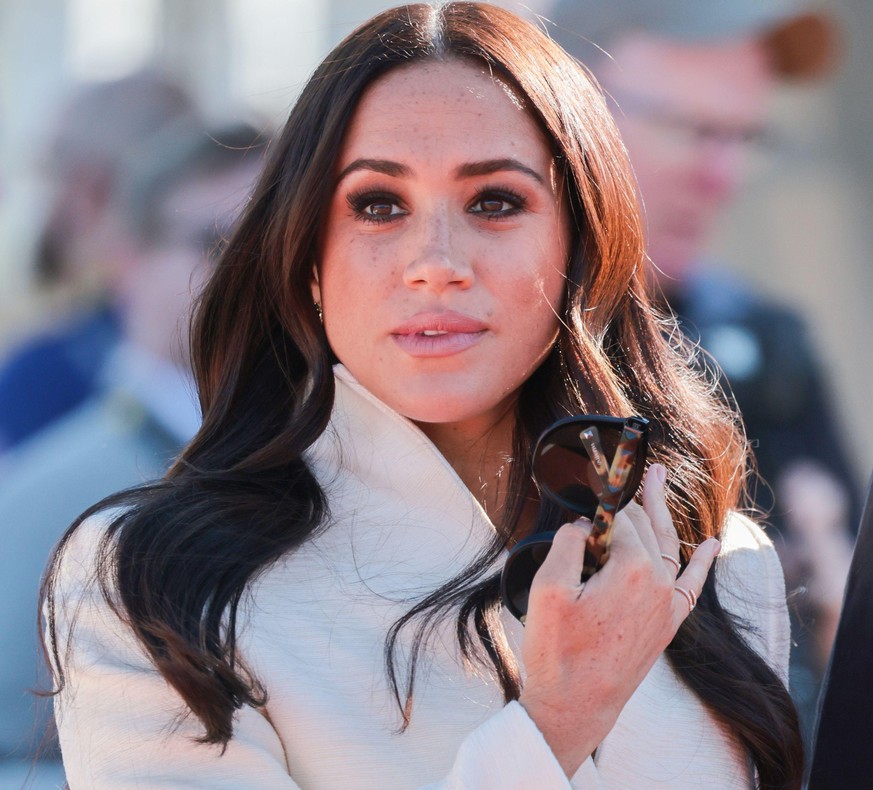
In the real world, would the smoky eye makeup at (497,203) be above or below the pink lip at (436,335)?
above

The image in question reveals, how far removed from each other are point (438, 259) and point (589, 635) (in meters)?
0.66

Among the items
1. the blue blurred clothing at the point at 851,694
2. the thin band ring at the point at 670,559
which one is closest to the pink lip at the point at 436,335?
the thin band ring at the point at 670,559

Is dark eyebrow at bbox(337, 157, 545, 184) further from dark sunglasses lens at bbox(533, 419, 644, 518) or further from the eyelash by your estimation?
dark sunglasses lens at bbox(533, 419, 644, 518)

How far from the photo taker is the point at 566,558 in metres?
1.82

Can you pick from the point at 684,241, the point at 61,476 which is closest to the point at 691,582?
the point at 61,476

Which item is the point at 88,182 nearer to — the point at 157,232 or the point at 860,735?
the point at 157,232

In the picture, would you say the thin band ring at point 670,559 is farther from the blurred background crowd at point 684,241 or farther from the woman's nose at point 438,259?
the blurred background crowd at point 684,241

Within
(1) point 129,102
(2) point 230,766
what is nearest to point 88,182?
(1) point 129,102

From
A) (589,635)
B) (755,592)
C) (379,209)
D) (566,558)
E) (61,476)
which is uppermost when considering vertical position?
(379,209)

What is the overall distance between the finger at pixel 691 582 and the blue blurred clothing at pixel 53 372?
2.64 m

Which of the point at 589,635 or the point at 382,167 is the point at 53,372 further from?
the point at 589,635

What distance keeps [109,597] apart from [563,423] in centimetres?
72

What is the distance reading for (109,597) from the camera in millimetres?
2082

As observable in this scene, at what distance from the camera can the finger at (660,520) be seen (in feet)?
6.51
